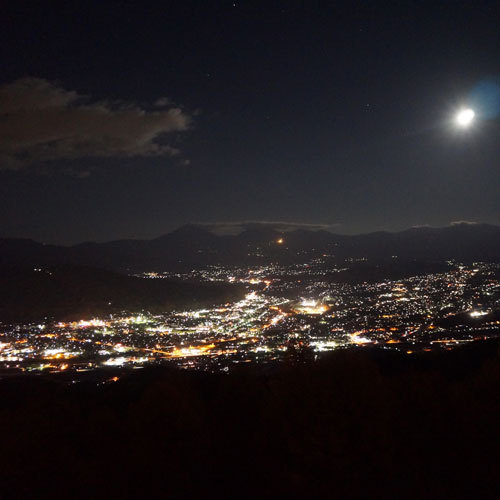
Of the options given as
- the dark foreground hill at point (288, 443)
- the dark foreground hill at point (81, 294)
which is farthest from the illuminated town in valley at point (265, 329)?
the dark foreground hill at point (288, 443)

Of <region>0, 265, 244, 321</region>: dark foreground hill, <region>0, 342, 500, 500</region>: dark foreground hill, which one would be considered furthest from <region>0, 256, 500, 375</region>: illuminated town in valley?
<region>0, 342, 500, 500</region>: dark foreground hill

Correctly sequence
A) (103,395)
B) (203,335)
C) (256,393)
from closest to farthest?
(256,393) → (103,395) → (203,335)

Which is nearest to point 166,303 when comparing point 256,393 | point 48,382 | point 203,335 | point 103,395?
point 203,335

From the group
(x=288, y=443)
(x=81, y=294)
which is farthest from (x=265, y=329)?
(x=288, y=443)

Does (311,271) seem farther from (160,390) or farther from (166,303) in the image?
(160,390)

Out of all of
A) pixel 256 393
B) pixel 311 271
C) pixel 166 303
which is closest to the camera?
pixel 256 393

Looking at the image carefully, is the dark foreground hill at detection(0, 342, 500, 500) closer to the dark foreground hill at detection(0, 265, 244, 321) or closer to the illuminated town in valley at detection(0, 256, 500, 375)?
the illuminated town in valley at detection(0, 256, 500, 375)

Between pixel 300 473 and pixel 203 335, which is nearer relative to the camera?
pixel 300 473
